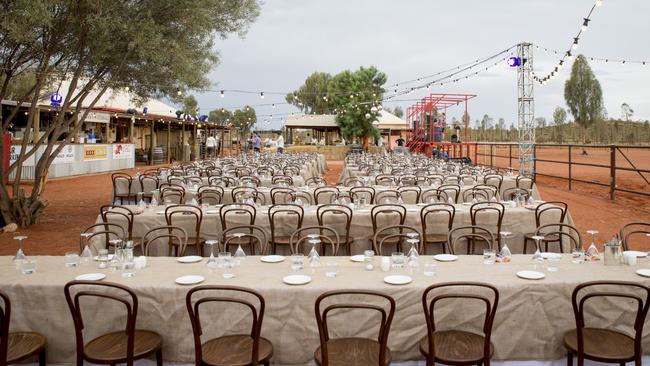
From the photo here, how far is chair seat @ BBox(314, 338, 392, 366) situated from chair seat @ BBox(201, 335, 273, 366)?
12.4 inches

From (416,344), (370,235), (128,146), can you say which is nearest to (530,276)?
(416,344)

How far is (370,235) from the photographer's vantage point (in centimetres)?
678

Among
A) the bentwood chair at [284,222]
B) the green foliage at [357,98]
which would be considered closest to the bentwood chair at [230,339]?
the bentwood chair at [284,222]

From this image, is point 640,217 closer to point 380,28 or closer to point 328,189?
point 328,189

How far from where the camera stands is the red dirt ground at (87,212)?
8.63 m

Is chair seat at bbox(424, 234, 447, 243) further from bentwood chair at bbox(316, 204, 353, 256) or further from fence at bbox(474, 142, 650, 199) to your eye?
fence at bbox(474, 142, 650, 199)

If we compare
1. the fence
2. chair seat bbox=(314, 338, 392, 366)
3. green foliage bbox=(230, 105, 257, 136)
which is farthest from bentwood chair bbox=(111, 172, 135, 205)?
green foliage bbox=(230, 105, 257, 136)

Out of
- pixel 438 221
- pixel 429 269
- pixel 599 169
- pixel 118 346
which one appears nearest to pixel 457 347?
pixel 429 269

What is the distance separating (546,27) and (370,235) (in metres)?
18.1

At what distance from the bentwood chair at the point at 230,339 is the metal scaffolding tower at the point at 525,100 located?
14791mm

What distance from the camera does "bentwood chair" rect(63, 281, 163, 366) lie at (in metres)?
3.14

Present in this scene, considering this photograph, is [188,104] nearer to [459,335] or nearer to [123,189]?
[123,189]

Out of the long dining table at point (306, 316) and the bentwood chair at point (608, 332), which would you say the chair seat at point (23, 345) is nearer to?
the long dining table at point (306, 316)

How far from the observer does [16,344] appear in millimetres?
3361
